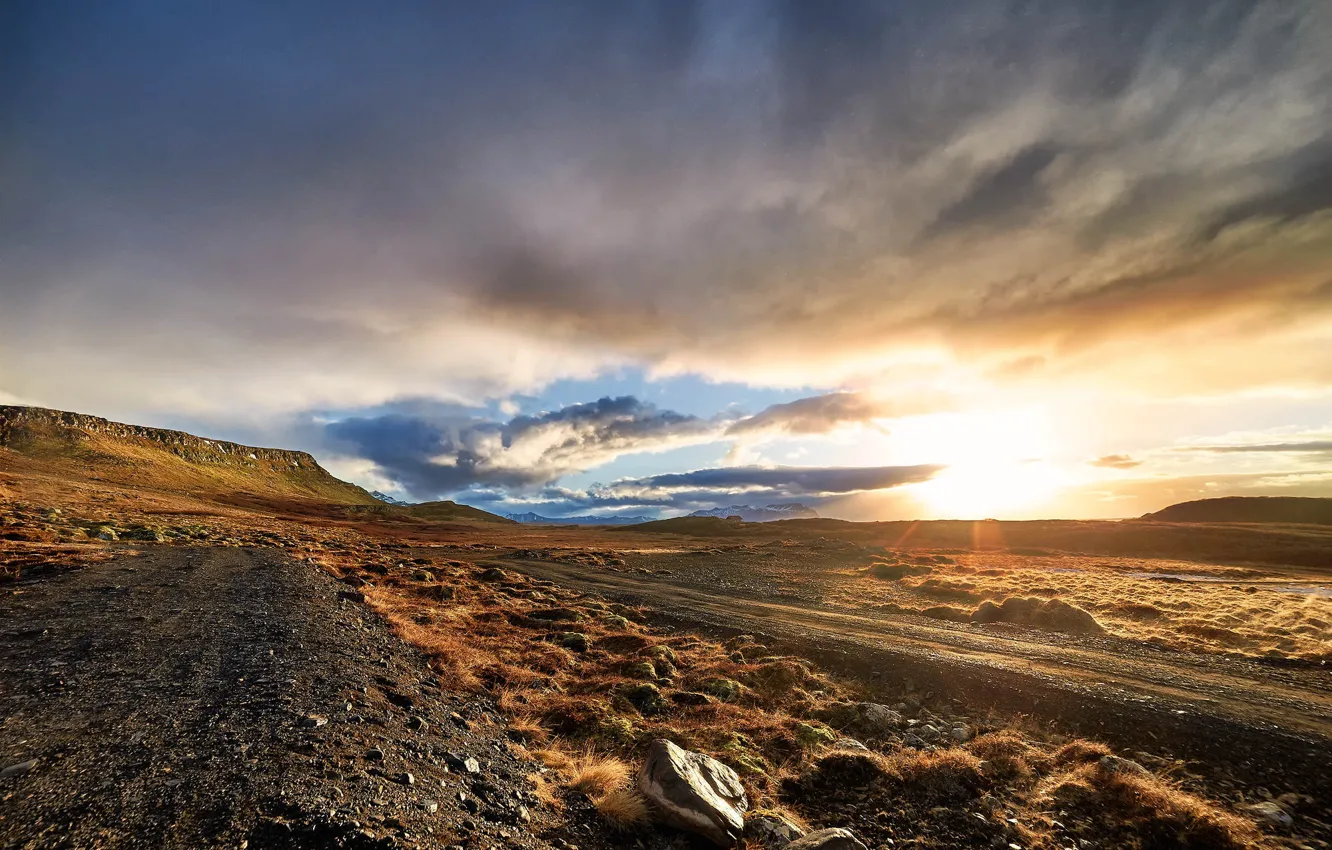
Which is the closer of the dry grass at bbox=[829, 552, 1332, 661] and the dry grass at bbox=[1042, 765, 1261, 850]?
the dry grass at bbox=[1042, 765, 1261, 850]

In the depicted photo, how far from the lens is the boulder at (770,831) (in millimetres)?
8641

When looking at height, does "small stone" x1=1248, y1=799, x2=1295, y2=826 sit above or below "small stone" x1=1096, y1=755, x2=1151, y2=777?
above

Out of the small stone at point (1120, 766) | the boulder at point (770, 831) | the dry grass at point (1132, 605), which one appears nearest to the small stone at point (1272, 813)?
the small stone at point (1120, 766)

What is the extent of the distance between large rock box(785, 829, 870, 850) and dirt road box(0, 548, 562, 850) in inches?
163

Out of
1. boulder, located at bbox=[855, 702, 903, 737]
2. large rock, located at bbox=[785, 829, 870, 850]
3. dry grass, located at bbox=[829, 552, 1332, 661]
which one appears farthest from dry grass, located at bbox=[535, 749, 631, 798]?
dry grass, located at bbox=[829, 552, 1332, 661]

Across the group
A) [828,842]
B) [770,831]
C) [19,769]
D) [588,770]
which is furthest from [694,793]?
[19,769]

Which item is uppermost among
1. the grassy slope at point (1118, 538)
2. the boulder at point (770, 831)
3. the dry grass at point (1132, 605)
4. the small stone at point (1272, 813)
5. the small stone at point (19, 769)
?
the small stone at point (19, 769)

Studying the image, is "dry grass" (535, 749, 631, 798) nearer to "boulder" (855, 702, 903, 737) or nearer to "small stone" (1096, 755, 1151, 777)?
"boulder" (855, 702, 903, 737)

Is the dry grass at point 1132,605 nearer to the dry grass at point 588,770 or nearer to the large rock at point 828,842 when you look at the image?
the large rock at point 828,842

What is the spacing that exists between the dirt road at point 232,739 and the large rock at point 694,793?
2.12 meters

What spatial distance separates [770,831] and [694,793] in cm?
148

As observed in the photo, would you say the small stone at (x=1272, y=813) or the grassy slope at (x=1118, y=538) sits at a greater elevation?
the small stone at (x=1272, y=813)

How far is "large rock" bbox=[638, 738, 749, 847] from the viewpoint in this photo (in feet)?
28.1

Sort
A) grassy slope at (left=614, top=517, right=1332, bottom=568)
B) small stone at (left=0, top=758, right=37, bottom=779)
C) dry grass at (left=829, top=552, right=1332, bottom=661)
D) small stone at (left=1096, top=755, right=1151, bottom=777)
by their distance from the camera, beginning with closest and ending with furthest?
1. small stone at (left=0, top=758, right=37, bottom=779)
2. small stone at (left=1096, top=755, right=1151, bottom=777)
3. dry grass at (left=829, top=552, right=1332, bottom=661)
4. grassy slope at (left=614, top=517, right=1332, bottom=568)
